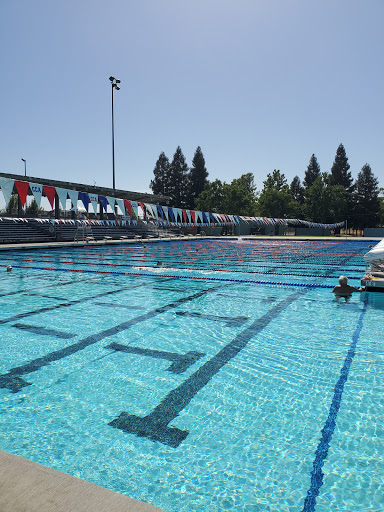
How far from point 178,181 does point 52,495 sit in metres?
65.9

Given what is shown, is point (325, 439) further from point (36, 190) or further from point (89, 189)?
point (89, 189)

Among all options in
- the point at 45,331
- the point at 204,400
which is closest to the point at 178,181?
the point at 45,331

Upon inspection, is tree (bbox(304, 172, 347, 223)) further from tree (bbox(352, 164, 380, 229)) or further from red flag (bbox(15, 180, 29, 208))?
red flag (bbox(15, 180, 29, 208))

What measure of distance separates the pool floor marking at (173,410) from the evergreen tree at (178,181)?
6227 cm

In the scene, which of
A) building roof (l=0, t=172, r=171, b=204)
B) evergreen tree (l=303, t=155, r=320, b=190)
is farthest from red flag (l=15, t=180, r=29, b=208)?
evergreen tree (l=303, t=155, r=320, b=190)

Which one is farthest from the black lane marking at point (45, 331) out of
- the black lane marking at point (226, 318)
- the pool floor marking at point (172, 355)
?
the black lane marking at point (226, 318)

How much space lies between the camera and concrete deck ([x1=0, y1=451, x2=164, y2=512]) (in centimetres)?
153

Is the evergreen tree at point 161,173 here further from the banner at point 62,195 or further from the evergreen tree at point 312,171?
the banner at point 62,195

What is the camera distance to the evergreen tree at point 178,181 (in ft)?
216

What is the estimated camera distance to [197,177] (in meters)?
65.5

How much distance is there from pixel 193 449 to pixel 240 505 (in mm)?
559

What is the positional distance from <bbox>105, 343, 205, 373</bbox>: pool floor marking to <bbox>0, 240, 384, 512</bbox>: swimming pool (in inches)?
0.9

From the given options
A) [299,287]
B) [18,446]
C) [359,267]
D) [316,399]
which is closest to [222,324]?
[316,399]

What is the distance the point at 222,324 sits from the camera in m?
5.63
